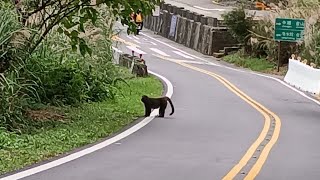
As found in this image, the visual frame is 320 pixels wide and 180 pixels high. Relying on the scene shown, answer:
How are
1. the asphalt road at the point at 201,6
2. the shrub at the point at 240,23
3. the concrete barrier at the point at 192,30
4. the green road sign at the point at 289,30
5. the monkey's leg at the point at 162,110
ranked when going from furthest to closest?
1. the asphalt road at the point at 201,6
2. the concrete barrier at the point at 192,30
3. the shrub at the point at 240,23
4. the green road sign at the point at 289,30
5. the monkey's leg at the point at 162,110

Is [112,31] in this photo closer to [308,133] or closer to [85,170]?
[308,133]

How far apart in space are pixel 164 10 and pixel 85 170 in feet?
163

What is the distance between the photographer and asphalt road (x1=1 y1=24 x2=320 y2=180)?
1093 cm

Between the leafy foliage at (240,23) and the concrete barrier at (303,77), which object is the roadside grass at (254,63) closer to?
the leafy foliage at (240,23)

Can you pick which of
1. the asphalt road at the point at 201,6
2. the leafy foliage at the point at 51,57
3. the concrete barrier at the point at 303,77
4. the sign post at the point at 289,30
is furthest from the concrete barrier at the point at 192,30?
the leafy foliage at the point at 51,57

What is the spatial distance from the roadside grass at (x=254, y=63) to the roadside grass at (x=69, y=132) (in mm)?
18738

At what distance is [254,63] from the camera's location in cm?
4225

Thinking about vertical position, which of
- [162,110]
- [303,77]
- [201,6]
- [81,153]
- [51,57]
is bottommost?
[201,6]

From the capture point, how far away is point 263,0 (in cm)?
6206

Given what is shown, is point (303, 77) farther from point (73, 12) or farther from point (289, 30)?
point (73, 12)

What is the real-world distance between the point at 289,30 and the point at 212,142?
24673 millimetres

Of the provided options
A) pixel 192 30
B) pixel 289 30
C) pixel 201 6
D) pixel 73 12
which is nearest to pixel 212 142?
pixel 73 12

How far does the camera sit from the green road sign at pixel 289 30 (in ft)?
125

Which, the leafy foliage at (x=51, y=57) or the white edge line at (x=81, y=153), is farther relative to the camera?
the leafy foliage at (x=51, y=57)
